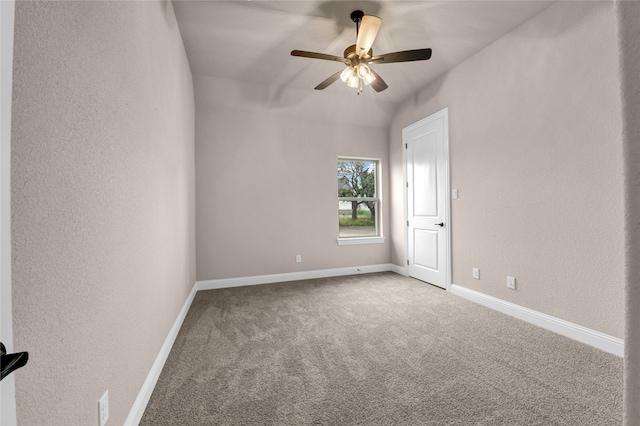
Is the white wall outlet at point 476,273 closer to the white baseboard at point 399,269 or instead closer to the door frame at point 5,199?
the white baseboard at point 399,269

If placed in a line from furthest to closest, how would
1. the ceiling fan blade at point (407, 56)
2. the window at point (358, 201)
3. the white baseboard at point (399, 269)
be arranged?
the window at point (358, 201) → the white baseboard at point (399, 269) → the ceiling fan blade at point (407, 56)

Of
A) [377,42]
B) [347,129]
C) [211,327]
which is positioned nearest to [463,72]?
[377,42]

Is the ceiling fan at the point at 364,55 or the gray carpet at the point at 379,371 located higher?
the ceiling fan at the point at 364,55

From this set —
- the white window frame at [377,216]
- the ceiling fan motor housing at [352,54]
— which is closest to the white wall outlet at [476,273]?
the white window frame at [377,216]

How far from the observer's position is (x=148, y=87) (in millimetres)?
1767

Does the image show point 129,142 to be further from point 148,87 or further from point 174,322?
point 174,322

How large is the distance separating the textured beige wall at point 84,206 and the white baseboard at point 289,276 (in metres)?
2.08

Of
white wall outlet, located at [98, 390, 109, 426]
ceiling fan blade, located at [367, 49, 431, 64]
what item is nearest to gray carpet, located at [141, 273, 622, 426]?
white wall outlet, located at [98, 390, 109, 426]

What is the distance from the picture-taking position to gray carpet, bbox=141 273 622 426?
1530 mm

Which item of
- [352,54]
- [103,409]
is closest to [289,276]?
[352,54]

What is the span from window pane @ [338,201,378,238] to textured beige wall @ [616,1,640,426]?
4358 mm

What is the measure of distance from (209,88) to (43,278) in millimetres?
3626

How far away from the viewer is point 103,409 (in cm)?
111

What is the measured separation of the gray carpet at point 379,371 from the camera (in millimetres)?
1530
